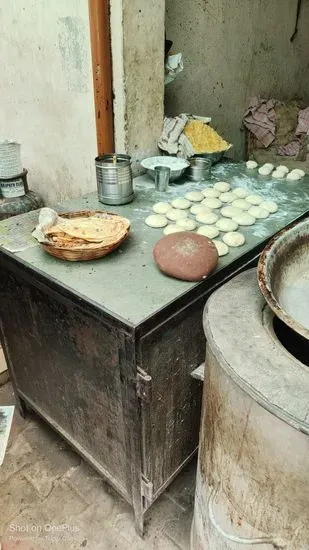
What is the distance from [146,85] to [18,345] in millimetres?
1787

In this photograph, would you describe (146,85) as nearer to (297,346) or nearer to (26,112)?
(26,112)

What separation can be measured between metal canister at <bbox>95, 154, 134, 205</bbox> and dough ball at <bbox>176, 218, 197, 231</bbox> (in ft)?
1.37

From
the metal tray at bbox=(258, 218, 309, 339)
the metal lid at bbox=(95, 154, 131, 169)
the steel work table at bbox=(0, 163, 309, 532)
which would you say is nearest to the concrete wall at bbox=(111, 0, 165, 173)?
the metal lid at bbox=(95, 154, 131, 169)

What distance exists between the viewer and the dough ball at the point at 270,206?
219 cm

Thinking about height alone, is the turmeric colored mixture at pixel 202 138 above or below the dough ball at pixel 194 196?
above

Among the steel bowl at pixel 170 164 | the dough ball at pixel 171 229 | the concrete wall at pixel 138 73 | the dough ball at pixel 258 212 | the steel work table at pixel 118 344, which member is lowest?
the steel work table at pixel 118 344

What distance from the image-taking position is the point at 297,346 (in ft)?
4.80

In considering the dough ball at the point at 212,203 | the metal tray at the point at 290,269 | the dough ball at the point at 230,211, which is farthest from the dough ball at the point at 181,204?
the metal tray at the point at 290,269

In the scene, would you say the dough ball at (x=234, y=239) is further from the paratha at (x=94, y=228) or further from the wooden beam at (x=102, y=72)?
the wooden beam at (x=102, y=72)

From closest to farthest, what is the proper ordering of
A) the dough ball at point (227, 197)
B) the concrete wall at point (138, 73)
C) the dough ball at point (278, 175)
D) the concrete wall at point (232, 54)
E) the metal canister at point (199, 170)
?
the concrete wall at point (138, 73)
the dough ball at point (227, 197)
the metal canister at point (199, 170)
the dough ball at point (278, 175)
the concrete wall at point (232, 54)

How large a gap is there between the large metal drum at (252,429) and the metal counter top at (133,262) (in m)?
0.28

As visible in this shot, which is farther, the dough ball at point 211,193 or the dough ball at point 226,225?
the dough ball at point 211,193

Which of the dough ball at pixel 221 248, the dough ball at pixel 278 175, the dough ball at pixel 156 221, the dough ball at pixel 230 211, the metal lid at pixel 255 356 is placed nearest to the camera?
the metal lid at pixel 255 356

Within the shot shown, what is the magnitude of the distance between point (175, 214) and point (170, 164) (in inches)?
27.6
